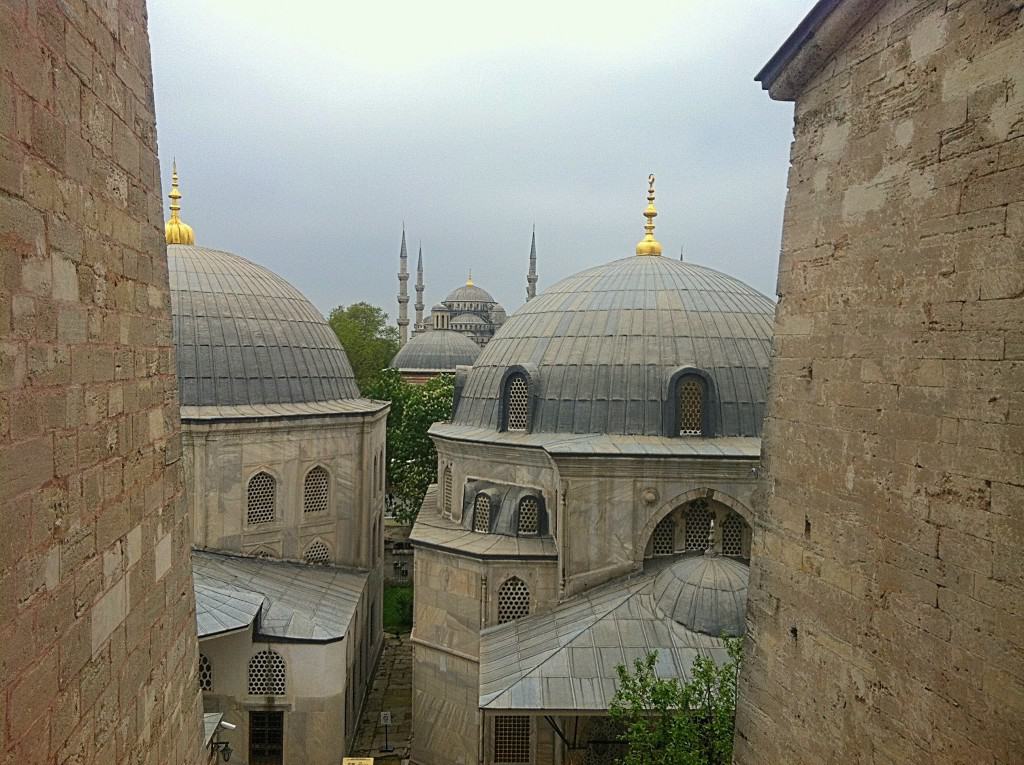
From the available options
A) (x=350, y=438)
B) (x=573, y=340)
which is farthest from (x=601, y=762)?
(x=350, y=438)

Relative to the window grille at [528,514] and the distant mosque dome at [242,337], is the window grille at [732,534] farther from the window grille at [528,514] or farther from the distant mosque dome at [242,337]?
the distant mosque dome at [242,337]

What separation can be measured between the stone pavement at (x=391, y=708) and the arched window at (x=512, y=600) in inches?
144

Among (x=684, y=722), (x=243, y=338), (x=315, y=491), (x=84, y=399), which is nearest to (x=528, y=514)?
(x=315, y=491)

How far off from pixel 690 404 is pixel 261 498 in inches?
356

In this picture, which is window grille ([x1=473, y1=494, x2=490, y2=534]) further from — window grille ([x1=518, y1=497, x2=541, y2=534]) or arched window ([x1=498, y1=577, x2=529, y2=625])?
arched window ([x1=498, y1=577, x2=529, y2=625])

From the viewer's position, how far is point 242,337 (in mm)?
17359

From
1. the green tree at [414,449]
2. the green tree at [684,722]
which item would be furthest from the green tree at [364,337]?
the green tree at [684,722]

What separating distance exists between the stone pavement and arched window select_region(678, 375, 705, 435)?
835 centimetres

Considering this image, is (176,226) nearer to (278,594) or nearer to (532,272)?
(278,594)

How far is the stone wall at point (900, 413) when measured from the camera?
4020 millimetres

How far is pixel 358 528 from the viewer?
1864 centimetres

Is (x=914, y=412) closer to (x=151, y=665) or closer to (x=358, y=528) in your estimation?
(x=151, y=665)

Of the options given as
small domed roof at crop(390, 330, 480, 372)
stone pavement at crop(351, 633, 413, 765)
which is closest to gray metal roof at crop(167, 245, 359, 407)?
stone pavement at crop(351, 633, 413, 765)

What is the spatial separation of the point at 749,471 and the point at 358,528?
9.39 m
